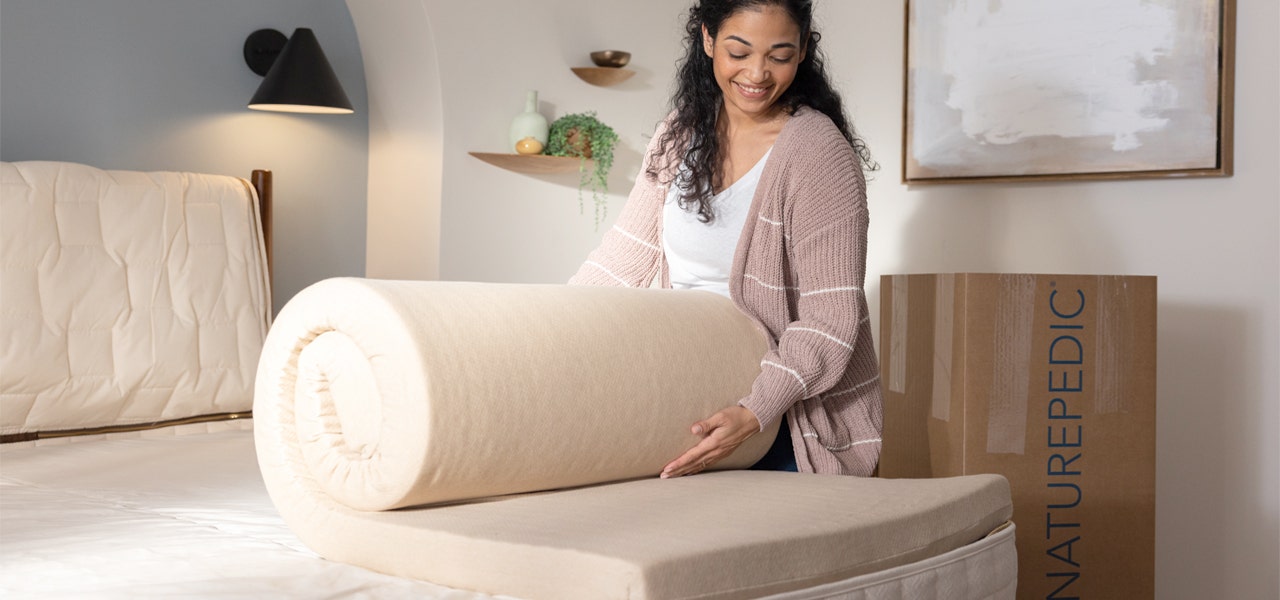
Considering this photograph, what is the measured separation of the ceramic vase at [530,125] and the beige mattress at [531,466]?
8.03ft

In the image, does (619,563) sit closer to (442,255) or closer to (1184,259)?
(1184,259)

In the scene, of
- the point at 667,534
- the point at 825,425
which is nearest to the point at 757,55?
the point at 825,425

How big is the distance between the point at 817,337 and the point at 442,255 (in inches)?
92.6

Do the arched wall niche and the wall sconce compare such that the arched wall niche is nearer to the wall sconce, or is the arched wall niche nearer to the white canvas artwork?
the wall sconce

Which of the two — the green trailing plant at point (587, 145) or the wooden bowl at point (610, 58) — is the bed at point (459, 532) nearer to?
the green trailing plant at point (587, 145)

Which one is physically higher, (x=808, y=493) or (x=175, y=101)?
(x=175, y=101)

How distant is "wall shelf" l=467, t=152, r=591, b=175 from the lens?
12.0ft

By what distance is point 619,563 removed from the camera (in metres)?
0.82

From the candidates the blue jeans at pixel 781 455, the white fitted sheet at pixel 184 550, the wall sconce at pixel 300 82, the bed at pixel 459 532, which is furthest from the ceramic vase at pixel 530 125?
the blue jeans at pixel 781 455

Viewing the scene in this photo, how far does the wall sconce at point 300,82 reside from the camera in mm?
3127

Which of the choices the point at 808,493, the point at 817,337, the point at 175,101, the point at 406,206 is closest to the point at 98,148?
the point at 175,101

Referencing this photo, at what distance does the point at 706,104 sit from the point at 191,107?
1983mm

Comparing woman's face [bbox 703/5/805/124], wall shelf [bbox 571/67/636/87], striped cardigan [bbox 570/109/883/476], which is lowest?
striped cardigan [bbox 570/109/883/476]

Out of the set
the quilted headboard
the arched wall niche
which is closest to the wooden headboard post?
the quilted headboard
